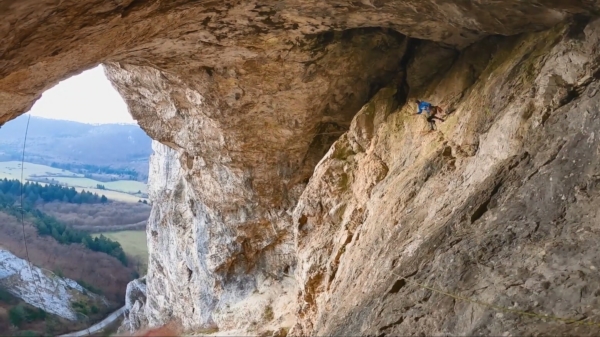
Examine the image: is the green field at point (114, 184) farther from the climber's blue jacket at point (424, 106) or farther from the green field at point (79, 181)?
the climber's blue jacket at point (424, 106)

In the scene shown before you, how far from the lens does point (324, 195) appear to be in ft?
33.4

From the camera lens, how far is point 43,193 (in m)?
37.6

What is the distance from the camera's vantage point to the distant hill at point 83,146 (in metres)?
63.1

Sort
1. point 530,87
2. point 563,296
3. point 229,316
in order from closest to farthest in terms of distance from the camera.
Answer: point 563,296 → point 530,87 → point 229,316

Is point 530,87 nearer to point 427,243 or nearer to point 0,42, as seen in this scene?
point 427,243

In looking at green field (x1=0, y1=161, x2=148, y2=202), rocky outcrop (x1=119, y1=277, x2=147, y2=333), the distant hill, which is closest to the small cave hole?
rocky outcrop (x1=119, y1=277, x2=147, y2=333)

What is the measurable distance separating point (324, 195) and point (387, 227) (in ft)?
10.1

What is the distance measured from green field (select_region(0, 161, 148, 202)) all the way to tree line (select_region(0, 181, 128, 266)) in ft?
54.9

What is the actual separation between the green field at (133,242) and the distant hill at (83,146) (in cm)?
2843

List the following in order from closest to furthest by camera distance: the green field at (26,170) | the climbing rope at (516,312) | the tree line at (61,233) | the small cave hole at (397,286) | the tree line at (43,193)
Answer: the climbing rope at (516,312) < the small cave hole at (397,286) < the tree line at (61,233) < the tree line at (43,193) < the green field at (26,170)

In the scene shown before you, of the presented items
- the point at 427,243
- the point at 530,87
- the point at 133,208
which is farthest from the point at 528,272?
the point at 133,208

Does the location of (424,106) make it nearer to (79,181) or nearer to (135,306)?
(135,306)

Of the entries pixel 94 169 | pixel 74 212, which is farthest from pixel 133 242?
pixel 94 169

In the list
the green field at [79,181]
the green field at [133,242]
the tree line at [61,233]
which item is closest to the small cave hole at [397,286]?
the tree line at [61,233]
